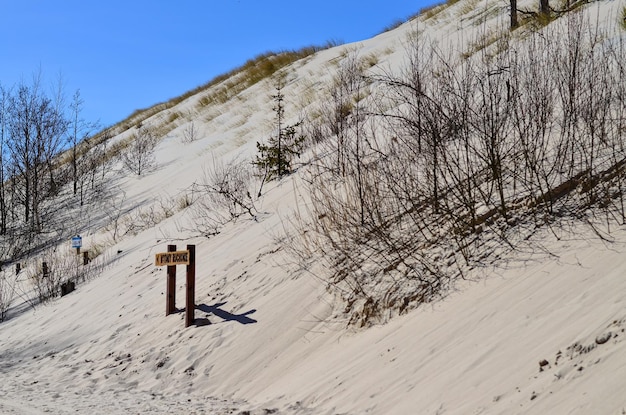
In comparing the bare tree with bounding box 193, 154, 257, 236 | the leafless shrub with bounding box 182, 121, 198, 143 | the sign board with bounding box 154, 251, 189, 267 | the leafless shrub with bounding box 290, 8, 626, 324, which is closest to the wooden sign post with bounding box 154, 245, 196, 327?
the sign board with bounding box 154, 251, 189, 267

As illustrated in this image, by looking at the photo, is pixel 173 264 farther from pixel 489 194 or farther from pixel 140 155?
pixel 140 155

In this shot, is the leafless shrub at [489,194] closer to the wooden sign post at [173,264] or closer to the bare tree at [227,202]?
the wooden sign post at [173,264]

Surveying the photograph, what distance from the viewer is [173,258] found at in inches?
316

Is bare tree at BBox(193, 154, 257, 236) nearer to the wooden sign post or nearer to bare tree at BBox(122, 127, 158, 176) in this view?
the wooden sign post

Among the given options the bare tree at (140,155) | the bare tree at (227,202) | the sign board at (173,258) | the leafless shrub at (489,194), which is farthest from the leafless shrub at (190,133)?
the leafless shrub at (489,194)

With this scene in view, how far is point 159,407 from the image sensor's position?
5.41 metres

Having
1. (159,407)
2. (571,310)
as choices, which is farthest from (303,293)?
(571,310)

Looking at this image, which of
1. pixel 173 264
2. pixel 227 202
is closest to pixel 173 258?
pixel 173 264

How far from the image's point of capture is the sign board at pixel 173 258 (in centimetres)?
790

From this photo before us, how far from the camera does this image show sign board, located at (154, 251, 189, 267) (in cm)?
790

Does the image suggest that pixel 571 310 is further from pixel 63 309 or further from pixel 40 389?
pixel 63 309

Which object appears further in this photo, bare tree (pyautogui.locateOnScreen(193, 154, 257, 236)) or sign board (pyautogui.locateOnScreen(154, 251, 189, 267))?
bare tree (pyautogui.locateOnScreen(193, 154, 257, 236))

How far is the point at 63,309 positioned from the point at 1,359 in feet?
6.81

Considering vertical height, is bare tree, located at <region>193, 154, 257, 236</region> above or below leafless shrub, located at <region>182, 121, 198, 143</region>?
below
